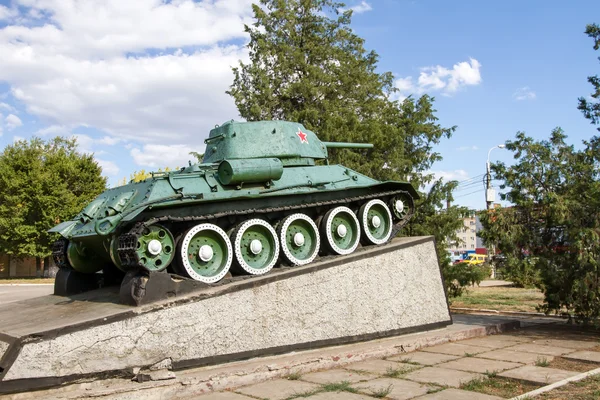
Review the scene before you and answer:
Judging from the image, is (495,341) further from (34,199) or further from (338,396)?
(34,199)

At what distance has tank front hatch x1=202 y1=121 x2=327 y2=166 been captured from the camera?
1026cm

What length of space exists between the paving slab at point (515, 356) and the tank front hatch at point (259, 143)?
15.3 feet

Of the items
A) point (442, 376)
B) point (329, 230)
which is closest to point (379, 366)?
point (442, 376)

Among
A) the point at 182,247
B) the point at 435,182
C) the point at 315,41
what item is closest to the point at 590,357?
the point at 182,247

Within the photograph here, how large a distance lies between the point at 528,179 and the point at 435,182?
4571 millimetres

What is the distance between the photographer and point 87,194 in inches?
1398

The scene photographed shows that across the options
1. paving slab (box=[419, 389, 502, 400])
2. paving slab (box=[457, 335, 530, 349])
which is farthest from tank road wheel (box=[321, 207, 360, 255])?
paving slab (box=[419, 389, 502, 400])

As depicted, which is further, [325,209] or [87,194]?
[87,194]

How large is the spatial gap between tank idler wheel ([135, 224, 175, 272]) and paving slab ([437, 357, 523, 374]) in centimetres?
412

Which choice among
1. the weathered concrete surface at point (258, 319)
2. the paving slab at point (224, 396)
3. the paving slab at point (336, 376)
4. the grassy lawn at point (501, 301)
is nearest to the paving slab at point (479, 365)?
the paving slab at point (336, 376)

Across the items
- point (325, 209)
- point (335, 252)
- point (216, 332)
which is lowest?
point (216, 332)

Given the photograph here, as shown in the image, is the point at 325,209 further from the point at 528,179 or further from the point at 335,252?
the point at 528,179

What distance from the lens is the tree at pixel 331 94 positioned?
55.4ft

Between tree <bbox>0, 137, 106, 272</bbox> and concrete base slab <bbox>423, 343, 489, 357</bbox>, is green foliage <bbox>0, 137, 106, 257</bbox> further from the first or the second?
concrete base slab <bbox>423, 343, 489, 357</bbox>
